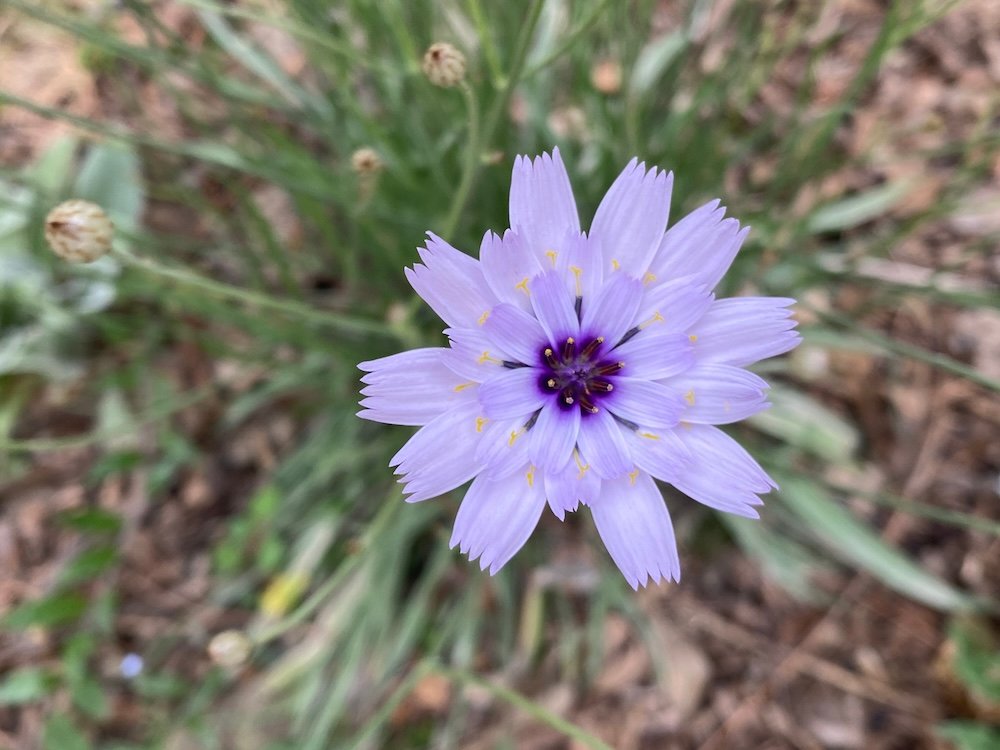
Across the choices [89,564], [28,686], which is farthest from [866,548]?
[28,686]

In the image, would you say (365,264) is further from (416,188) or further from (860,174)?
(860,174)

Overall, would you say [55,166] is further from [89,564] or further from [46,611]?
[46,611]

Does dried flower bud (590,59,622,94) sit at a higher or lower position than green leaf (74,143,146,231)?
higher

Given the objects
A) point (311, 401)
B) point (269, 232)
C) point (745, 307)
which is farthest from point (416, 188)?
point (745, 307)

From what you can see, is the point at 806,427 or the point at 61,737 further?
the point at 806,427

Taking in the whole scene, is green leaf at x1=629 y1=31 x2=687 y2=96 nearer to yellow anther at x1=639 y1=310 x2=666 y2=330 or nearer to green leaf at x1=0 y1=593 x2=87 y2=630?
yellow anther at x1=639 y1=310 x2=666 y2=330

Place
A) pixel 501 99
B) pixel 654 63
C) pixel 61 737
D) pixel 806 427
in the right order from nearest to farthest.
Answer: pixel 501 99
pixel 61 737
pixel 806 427
pixel 654 63

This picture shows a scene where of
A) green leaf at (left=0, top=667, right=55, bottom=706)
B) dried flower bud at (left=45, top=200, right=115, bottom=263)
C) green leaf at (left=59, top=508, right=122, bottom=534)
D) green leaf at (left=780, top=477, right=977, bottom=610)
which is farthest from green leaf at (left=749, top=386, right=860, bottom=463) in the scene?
green leaf at (left=0, top=667, right=55, bottom=706)

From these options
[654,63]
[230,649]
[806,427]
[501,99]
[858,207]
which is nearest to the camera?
[501,99]
